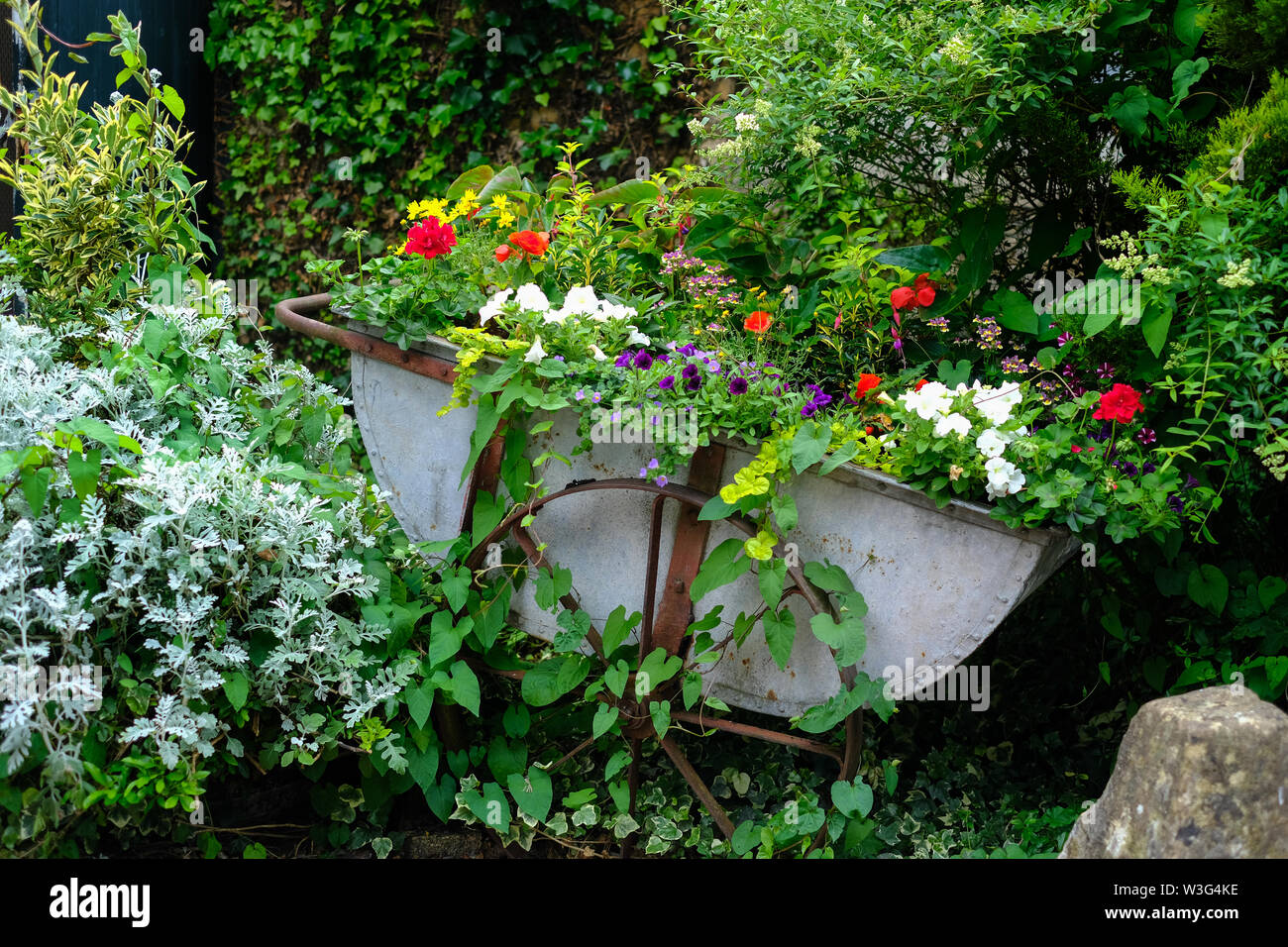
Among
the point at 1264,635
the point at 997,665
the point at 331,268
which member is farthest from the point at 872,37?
the point at 997,665

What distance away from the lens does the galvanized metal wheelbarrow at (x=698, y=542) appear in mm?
1867

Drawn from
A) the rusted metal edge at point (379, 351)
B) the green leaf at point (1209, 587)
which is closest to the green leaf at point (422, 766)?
the rusted metal edge at point (379, 351)

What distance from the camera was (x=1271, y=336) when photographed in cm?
185

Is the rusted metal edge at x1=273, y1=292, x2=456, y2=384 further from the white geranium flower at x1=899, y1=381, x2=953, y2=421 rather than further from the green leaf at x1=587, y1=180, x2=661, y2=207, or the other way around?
the white geranium flower at x1=899, y1=381, x2=953, y2=421

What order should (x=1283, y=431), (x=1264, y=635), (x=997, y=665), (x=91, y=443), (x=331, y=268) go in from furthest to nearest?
(x=997, y=665), (x=331, y=268), (x=1264, y=635), (x=91, y=443), (x=1283, y=431)

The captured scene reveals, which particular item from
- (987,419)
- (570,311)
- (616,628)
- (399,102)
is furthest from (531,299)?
(399,102)

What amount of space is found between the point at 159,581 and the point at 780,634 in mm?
1151

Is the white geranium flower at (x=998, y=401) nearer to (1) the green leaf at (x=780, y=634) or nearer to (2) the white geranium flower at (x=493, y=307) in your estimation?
(1) the green leaf at (x=780, y=634)

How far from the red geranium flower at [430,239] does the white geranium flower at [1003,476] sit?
1.21 metres

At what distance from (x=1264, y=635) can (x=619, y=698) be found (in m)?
1.31

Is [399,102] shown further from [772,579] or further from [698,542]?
[772,579]

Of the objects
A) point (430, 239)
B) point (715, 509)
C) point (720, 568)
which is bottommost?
point (720, 568)

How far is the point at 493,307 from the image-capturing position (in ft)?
6.87

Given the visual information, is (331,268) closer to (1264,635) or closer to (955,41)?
(955,41)
